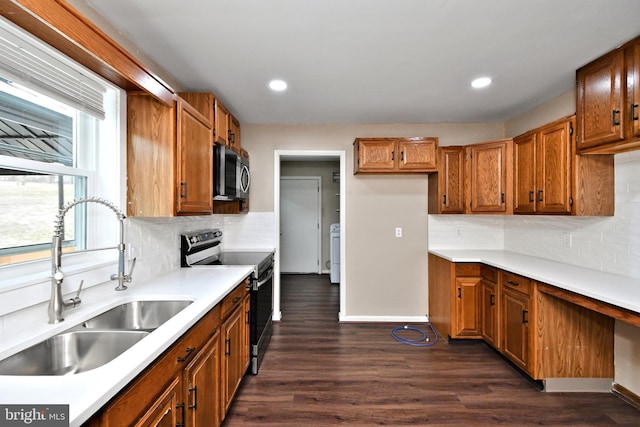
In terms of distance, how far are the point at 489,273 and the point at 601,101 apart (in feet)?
5.23

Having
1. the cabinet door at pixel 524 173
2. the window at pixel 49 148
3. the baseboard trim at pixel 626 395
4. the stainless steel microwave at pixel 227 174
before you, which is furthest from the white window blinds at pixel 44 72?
the baseboard trim at pixel 626 395

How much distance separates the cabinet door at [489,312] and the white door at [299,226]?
363cm

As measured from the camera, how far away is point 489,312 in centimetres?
Answer: 281

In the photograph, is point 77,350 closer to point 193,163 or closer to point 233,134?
point 193,163

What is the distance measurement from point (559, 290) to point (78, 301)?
2.84 meters

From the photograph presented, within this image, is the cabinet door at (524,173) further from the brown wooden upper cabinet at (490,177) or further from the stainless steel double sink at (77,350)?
the stainless steel double sink at (77,350)

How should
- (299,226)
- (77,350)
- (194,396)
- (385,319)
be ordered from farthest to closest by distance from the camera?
(299,226) < (385,319) < (194,396) < (77,350)

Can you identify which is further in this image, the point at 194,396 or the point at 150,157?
the point at 150,157

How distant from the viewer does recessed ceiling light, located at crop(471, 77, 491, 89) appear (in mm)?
2402

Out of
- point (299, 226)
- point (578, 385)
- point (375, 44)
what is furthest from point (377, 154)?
point (299, 226)

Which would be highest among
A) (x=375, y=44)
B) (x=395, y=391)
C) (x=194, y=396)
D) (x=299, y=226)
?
(x=375, y=44)

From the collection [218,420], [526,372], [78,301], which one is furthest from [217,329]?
[526,372]

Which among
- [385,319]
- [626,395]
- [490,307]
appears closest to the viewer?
[626,395]

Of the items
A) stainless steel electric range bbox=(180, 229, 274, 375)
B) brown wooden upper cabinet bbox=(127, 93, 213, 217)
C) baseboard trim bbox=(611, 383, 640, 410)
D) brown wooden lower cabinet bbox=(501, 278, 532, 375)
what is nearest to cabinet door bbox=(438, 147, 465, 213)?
brown wooden lower cabinet bbox=(501, 278, 532, 375)
